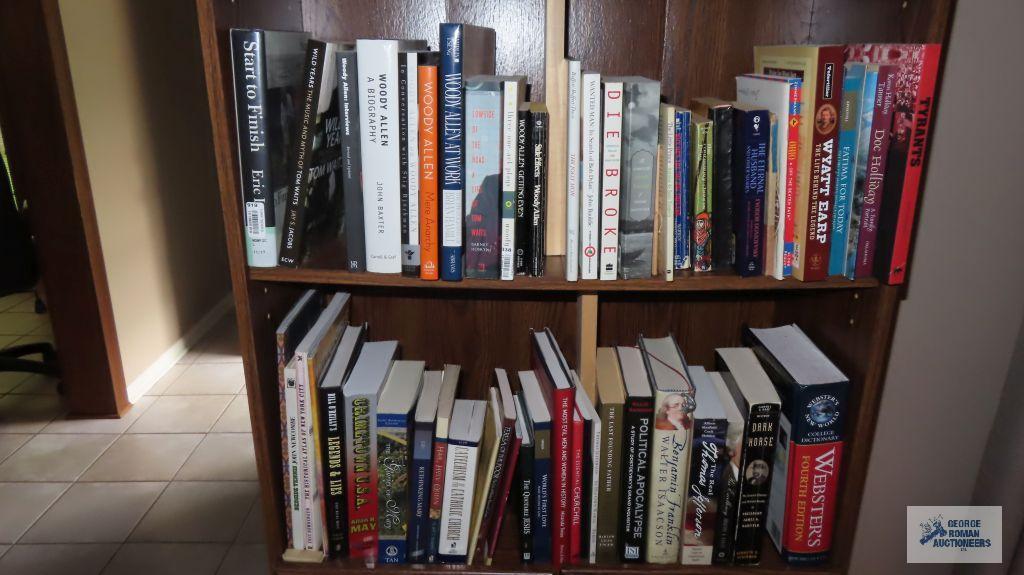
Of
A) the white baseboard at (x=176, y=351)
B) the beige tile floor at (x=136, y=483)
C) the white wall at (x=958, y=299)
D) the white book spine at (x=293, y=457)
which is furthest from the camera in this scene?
the white baseboard at (x=176, y=351)

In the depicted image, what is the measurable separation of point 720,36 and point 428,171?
54 centimetres

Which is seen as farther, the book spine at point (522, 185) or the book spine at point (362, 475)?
the book spine at point (362, 475)

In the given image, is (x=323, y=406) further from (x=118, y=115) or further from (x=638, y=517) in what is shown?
(x=118, y=115)

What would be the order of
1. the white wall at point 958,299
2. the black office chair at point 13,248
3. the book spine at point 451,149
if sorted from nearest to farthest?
the book spine at point 451,149, the white wall at point 958,299, the black office chair at point 13,248

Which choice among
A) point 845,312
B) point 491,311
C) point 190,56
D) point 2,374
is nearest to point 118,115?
point 190,56

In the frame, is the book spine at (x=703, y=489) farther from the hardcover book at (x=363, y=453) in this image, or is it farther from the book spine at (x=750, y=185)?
the hardcover book at (x=363, y=453)

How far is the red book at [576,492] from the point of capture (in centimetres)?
110

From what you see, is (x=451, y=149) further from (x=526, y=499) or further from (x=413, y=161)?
(x=526, y=499)

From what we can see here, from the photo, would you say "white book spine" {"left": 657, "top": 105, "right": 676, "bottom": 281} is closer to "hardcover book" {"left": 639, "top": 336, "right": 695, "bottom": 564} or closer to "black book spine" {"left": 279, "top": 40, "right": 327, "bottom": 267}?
"hardcover book" {"left": 639, "top": 336, "right": 695, "bottom": 564}

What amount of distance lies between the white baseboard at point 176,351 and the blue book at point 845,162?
2.68 meters

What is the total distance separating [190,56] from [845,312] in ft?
10.6

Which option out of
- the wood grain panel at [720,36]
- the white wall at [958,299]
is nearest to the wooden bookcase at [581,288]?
the wood grain panel at [720,36]

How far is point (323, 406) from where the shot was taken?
1096 mm

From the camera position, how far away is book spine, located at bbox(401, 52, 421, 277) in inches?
36.5
